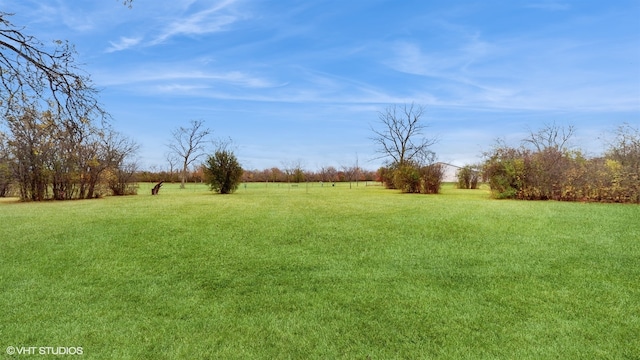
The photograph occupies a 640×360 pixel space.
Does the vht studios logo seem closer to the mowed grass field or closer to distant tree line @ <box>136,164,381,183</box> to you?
the mowed grass field

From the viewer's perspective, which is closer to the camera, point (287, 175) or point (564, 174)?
point (564, 174)

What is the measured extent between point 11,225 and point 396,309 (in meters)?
9.65

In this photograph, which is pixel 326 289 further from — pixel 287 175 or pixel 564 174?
pixel 287 175

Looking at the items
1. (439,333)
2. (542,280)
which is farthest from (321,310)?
(542,280)

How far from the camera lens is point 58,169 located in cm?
1725

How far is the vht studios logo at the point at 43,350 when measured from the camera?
2959 millimetres

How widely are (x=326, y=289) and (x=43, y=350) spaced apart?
293 cm

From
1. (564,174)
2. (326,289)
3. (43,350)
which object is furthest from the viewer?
(564,174)

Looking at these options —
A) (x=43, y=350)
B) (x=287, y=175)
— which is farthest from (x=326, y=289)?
(x=287, y=175)

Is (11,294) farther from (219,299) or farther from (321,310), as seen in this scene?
(321,310)

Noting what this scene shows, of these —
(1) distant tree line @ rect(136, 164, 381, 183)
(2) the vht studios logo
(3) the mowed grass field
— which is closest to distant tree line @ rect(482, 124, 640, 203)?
(3) the mowed grass field

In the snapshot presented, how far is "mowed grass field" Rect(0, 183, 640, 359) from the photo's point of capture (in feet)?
10.1

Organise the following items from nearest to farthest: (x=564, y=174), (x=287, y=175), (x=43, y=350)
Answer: (x=43, y=350) → (x=564, y=174) → (x=287, y=175)

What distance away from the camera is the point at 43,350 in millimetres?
3000
